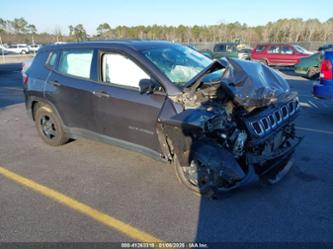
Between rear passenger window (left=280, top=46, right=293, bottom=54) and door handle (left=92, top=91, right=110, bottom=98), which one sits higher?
door handle (left=92, top=91, right=110, bottom=98)

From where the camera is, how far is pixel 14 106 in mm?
8633

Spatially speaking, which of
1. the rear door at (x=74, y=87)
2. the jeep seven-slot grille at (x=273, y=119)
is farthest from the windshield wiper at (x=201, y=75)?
the rear door at (x=74, y=87)

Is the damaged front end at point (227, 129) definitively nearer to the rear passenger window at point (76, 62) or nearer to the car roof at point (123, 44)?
the car roof at point (123, 44)

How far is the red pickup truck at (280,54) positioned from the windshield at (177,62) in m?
16.3

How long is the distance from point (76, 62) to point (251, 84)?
2655 mm

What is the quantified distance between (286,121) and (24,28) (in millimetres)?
107122

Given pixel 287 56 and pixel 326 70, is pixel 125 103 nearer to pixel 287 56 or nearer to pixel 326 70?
pixel 326 70

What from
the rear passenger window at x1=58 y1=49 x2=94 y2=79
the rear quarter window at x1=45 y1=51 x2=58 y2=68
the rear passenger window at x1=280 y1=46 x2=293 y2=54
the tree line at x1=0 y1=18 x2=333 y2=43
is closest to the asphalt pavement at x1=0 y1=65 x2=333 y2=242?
the rear passenger window at x1=58 y1=49 x2=94 y2=79

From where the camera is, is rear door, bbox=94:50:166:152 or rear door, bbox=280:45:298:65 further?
rear door, bbox=280:45:298:65

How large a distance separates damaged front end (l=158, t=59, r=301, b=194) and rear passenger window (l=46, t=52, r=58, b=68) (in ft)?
8.03

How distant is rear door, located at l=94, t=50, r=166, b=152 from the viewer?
11.9 feet

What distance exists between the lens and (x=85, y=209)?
10.6ft

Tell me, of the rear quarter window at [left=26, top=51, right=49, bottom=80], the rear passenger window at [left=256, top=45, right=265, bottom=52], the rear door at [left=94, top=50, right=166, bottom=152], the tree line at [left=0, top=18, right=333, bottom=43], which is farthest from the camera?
the tree line at [left=0, top=18, right=333, bottom=43]

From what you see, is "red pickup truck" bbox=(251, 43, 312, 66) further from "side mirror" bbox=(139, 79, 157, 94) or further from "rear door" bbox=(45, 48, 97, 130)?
"side mirror" bbox=(139, 79, 157, 94)
